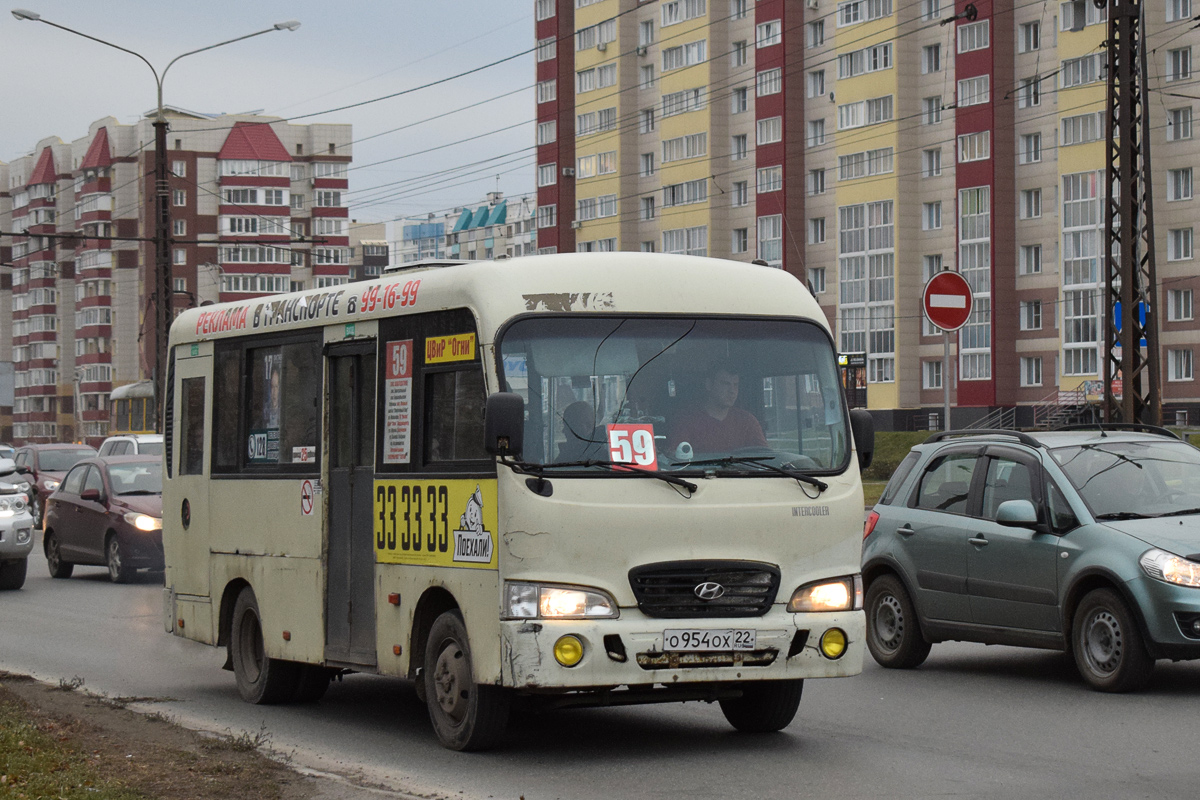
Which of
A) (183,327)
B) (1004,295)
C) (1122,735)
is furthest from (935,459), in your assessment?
(1004,295)

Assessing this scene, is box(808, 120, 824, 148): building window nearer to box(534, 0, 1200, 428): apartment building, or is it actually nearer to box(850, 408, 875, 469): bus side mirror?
box(534, 0, 1200, 428): apartment building

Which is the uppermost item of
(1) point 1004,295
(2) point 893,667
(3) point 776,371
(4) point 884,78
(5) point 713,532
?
(4) point 884,78

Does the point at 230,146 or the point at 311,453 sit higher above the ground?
the point at 230,146

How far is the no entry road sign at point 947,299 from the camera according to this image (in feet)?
55.3

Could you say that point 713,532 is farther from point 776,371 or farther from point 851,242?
point 851,242

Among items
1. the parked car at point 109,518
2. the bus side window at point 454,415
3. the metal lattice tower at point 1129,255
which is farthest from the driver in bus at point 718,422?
the metal lattice tower at point 1129,255

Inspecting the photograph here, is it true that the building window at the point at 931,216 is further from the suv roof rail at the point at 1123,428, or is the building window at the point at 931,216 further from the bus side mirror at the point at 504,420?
the bus side mirror at the point at 504,420

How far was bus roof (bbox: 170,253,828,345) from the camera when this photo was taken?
30.5ft

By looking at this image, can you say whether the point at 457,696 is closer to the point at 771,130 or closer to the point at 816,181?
the point at 816,181

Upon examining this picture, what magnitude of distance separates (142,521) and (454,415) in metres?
14.8

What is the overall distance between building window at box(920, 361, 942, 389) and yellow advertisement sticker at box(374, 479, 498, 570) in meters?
73.6

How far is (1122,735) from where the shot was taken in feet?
31.9

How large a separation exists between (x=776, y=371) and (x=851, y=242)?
7735 cm

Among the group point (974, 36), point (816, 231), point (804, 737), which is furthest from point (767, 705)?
point (816, 231)
